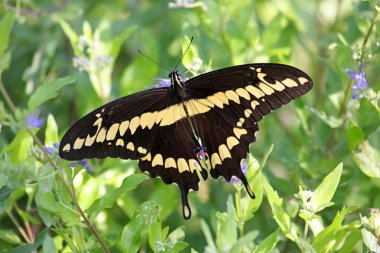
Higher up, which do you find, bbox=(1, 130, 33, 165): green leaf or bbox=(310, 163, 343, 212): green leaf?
bbox=(1, 130, 33, 165): green leaf

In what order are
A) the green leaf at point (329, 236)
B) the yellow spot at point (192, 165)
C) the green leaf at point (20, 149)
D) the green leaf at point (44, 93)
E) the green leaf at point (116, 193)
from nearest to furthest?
the green leaf at point (329, 236), the green leaf at point (116, 193), the green leaf at point (44, 93), the yellow spot at point (192, 165), the green leaf at point (20, 149)

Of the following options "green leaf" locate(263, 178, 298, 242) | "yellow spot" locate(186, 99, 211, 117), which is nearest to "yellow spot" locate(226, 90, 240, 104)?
"yellow spot" locate(186, 99, 211, 117)

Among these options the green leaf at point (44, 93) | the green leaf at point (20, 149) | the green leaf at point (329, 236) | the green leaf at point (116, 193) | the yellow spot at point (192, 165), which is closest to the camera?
the green leaf at point (329, 236)

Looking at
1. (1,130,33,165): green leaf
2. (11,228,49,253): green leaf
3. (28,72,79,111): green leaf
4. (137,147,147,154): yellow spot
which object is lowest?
(11,228,49,253): green leaf

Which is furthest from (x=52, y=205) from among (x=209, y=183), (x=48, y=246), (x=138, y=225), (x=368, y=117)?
(x=209, y=183)

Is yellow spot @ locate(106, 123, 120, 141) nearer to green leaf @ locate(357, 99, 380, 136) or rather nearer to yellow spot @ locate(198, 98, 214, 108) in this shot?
yellow spot @ locate(198, 98, 214, 108)

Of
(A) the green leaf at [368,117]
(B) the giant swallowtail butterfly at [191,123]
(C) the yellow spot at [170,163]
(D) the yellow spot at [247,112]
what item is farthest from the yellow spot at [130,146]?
(A) the green leaf at [368,117]

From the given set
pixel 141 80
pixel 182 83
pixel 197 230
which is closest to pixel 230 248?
pixel 182 83

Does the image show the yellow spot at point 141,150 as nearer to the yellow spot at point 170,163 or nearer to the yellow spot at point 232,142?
the yellow spot at point 170,163
